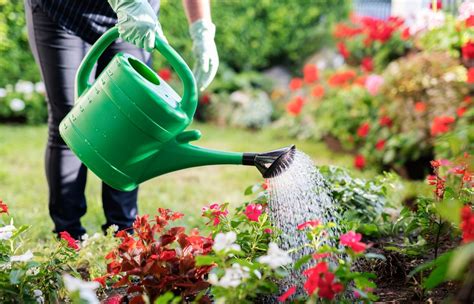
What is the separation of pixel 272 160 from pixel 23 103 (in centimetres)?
443

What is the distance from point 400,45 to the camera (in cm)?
538

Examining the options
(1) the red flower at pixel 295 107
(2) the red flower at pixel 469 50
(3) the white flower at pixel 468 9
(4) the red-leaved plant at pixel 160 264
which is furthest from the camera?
(1) the red flower at pixel 295 107

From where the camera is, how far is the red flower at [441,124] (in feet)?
11.5

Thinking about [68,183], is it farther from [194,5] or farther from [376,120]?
[376,120]

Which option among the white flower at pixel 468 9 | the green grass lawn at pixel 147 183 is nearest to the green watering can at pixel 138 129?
the green grass lawn at pixel 147 183

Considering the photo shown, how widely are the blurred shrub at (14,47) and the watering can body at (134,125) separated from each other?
4140mm

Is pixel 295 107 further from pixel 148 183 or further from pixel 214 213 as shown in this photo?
pixel 214 213

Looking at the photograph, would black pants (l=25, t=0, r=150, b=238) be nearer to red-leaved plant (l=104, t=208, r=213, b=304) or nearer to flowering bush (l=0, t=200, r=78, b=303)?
flowering bush (l=0, t=200, r=78, b=303)

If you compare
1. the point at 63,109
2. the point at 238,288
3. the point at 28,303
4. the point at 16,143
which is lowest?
the point at 16,143

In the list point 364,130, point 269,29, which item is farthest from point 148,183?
point 269,29

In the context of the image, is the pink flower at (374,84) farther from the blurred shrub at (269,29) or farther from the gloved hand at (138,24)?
the gloved hand at (138,24)

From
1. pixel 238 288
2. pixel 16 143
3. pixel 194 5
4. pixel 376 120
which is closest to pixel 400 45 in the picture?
pixel 376 120

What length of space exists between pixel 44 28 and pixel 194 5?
1.65 feet

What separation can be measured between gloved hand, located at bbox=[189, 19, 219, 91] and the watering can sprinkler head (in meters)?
0.56
